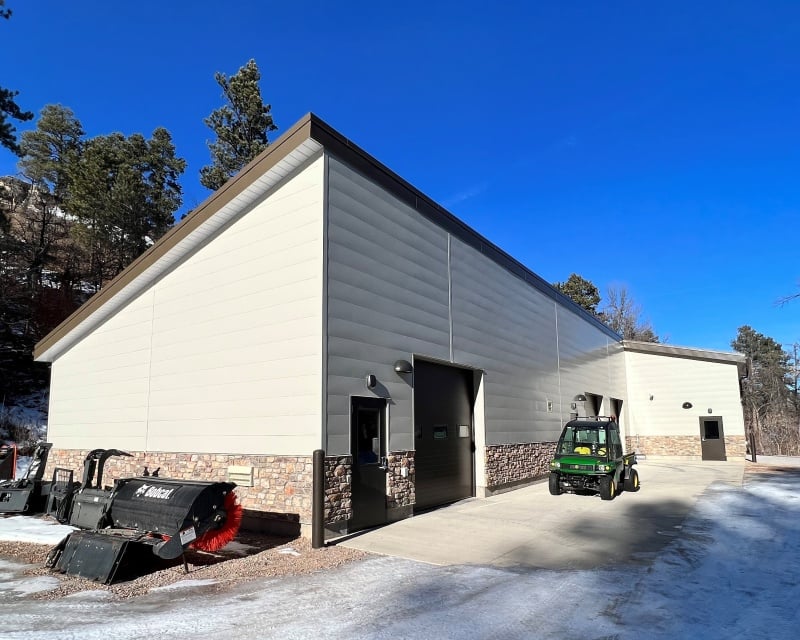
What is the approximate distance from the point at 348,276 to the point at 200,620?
18.5 feet

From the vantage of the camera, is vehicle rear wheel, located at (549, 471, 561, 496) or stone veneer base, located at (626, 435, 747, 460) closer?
vehicle rear wheel, located at (549, 471, 561, 496)

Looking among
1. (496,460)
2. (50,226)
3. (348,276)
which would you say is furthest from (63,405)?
(50,226)

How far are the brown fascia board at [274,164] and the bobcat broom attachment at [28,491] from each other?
4091mm

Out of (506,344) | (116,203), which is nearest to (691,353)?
(506,344)

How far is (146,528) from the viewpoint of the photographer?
6.67 meters

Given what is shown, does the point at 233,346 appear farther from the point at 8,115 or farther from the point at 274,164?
the point at 8,115

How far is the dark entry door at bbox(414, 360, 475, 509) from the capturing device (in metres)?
11.1

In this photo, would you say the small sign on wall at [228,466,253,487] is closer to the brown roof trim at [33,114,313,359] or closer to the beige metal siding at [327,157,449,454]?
the beige metal siding at [327,157,449,454]

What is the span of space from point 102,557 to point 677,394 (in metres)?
26.3

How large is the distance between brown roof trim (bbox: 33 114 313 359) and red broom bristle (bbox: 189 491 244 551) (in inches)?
219

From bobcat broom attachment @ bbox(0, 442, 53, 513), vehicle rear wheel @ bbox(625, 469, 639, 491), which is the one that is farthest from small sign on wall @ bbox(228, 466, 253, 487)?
vehicle rear wheel @ bbox(625, 469, 639, 491)

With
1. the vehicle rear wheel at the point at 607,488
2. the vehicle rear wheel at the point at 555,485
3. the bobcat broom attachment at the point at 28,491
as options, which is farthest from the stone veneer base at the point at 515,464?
the bobcat broom attachment at the point at 28,491

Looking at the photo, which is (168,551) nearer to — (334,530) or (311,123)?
(334,530)

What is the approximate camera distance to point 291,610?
5.12 metres
